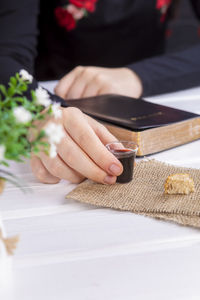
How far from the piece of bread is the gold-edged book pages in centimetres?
20

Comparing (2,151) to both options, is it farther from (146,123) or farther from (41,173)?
(146,123)

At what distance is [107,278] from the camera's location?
0.56 metres

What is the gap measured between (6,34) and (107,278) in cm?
112

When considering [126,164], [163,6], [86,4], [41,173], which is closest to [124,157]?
[126,164]

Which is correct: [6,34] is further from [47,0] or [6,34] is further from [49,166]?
[49,166]

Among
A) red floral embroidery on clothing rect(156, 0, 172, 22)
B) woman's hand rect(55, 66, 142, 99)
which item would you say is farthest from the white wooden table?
red floral embroidery on clothing rect(156, 0, 172, 22)

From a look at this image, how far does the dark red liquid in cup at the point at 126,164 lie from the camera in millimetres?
825

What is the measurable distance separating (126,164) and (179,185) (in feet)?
0.35

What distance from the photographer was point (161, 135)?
1.01 m

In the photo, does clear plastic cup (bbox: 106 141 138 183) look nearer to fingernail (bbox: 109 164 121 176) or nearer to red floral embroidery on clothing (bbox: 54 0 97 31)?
fingernail (bbox: 109 164 121 176)

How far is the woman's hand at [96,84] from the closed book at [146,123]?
18 centimetres

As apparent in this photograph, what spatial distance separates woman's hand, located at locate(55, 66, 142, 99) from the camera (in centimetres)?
136

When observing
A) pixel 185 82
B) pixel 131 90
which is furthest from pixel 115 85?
pixel 185 82

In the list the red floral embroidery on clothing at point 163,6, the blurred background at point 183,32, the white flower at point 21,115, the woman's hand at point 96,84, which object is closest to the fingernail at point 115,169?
the white flower at point 21,115
